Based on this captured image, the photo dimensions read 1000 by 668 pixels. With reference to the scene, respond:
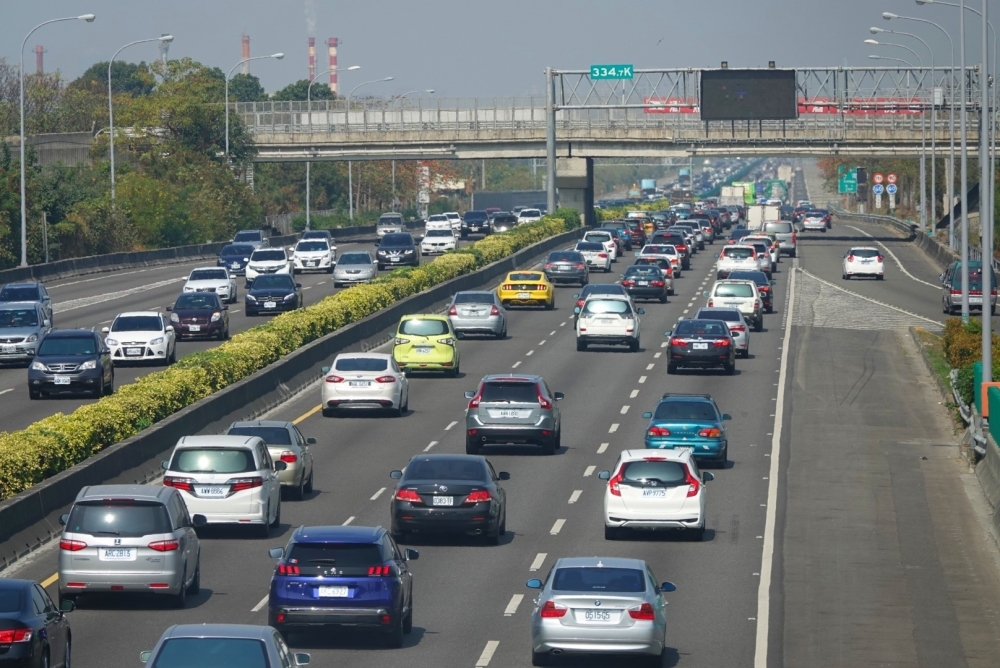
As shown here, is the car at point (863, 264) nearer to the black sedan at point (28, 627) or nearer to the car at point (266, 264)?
the car at point (266, 264)

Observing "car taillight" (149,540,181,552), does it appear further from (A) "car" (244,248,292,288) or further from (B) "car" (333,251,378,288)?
(A) "car" (244,248,292,288)

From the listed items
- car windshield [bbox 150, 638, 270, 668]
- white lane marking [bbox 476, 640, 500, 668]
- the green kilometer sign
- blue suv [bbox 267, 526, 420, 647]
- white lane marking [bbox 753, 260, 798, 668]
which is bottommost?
white lane marking [bbox 753, 260, 798, 668]

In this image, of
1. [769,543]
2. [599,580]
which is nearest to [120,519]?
[599,580]

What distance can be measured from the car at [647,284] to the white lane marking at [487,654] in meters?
46.8

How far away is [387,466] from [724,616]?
500 inches

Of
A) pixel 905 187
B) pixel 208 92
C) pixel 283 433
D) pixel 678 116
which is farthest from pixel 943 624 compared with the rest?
pixel 905 187

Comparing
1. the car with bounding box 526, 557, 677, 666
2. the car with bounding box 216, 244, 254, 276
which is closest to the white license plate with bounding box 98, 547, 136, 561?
the car with bounding box 526, 557, 677, 666

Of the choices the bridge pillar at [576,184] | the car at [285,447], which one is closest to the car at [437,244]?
the bridge pillar at [576,184]

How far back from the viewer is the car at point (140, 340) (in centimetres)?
4703

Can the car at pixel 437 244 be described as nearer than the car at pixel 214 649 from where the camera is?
No

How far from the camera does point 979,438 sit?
34406 millimetres

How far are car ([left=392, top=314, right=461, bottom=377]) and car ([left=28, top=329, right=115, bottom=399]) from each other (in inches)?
331

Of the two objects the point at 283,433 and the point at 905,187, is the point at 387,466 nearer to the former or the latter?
the point at 283,433

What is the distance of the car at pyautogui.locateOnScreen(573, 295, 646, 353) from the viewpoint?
52.5 m
